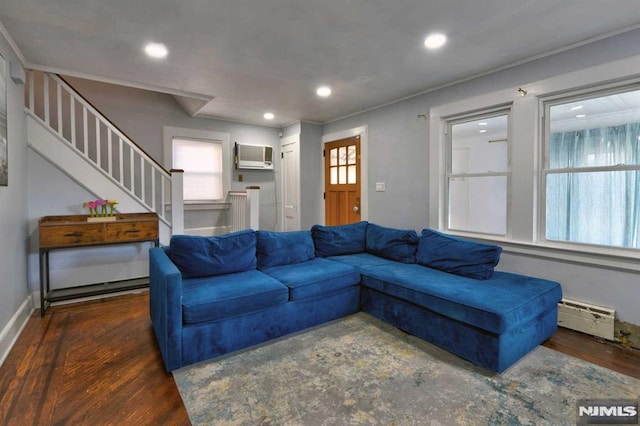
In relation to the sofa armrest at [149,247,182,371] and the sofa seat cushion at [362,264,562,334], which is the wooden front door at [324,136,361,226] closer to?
the sofa seat cushion at [362,264,562,334]

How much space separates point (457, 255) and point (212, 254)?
86.3 inches

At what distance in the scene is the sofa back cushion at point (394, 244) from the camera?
10.8 ft

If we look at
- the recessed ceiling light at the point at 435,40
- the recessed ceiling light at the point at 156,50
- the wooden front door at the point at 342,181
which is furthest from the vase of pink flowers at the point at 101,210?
the recessed ceiling light at the point at 435,40

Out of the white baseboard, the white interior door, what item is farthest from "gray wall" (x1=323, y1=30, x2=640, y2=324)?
the white baseboard

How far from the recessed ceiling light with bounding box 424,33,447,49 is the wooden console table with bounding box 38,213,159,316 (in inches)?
128

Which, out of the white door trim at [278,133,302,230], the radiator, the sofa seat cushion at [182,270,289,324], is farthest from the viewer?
the white door trim at [278,133,302,230]

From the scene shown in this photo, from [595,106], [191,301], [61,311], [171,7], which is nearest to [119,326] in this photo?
[61,311]

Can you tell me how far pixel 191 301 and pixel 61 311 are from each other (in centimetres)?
194

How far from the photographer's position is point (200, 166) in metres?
5.21

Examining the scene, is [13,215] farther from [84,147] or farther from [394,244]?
[394,244]

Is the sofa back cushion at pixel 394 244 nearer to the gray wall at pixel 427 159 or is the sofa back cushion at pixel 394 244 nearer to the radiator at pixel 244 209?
the gray wall at pixel 427 159

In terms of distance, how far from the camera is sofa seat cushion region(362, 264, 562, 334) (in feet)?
6.73

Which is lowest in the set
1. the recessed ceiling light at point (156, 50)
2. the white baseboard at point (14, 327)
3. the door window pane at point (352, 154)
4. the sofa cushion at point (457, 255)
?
the white baseboard at point (14, 327)

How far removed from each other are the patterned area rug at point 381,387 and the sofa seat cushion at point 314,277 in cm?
43
